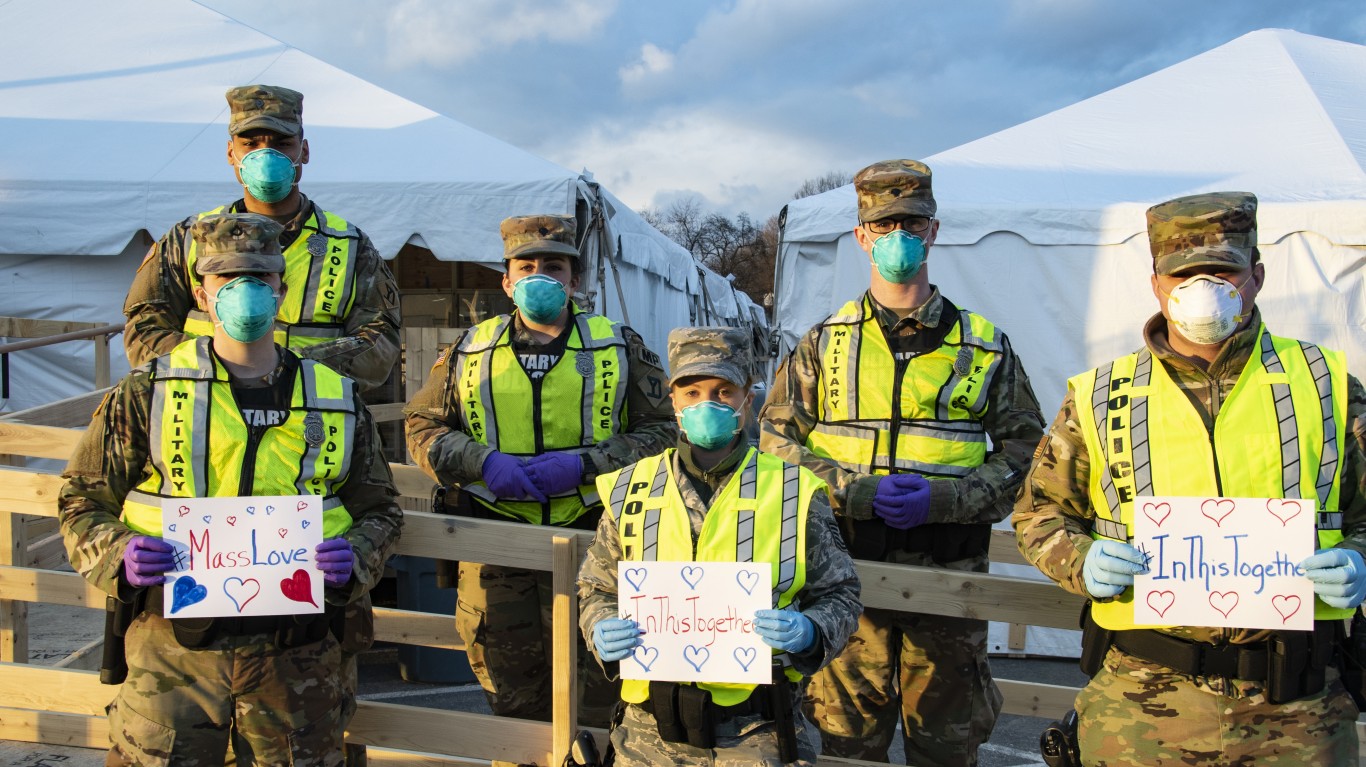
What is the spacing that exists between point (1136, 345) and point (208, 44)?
347 inches

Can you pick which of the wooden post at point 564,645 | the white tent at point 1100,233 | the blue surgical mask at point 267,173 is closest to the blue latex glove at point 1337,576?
the wooden post at point 564,645

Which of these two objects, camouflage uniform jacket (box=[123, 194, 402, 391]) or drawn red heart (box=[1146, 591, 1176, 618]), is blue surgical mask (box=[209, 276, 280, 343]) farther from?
drawn red heart (box=[1146, 591, 1176, 618])

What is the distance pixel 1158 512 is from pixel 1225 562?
18cm

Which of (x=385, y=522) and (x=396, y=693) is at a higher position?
(x=385, y=522)

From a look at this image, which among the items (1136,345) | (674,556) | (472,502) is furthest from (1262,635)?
(1136,345)

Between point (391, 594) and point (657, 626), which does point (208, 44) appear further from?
point (657, 626)

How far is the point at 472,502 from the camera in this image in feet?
12.1

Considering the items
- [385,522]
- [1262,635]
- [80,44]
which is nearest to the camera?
[1262,635]

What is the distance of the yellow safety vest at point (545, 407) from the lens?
11.9 ft

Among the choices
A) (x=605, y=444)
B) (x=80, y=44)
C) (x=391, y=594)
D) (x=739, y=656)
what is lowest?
(x=391, y=594)

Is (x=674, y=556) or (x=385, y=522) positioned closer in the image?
(x=674, y=556)

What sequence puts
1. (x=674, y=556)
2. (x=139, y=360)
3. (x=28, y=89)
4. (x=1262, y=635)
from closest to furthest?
(x=1262, y=635)
(x=674, y=556)
(x=139, y=360)
(x=28, y=89)

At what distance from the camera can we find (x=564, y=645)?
10.1ft

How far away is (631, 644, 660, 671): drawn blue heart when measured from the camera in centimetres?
247
